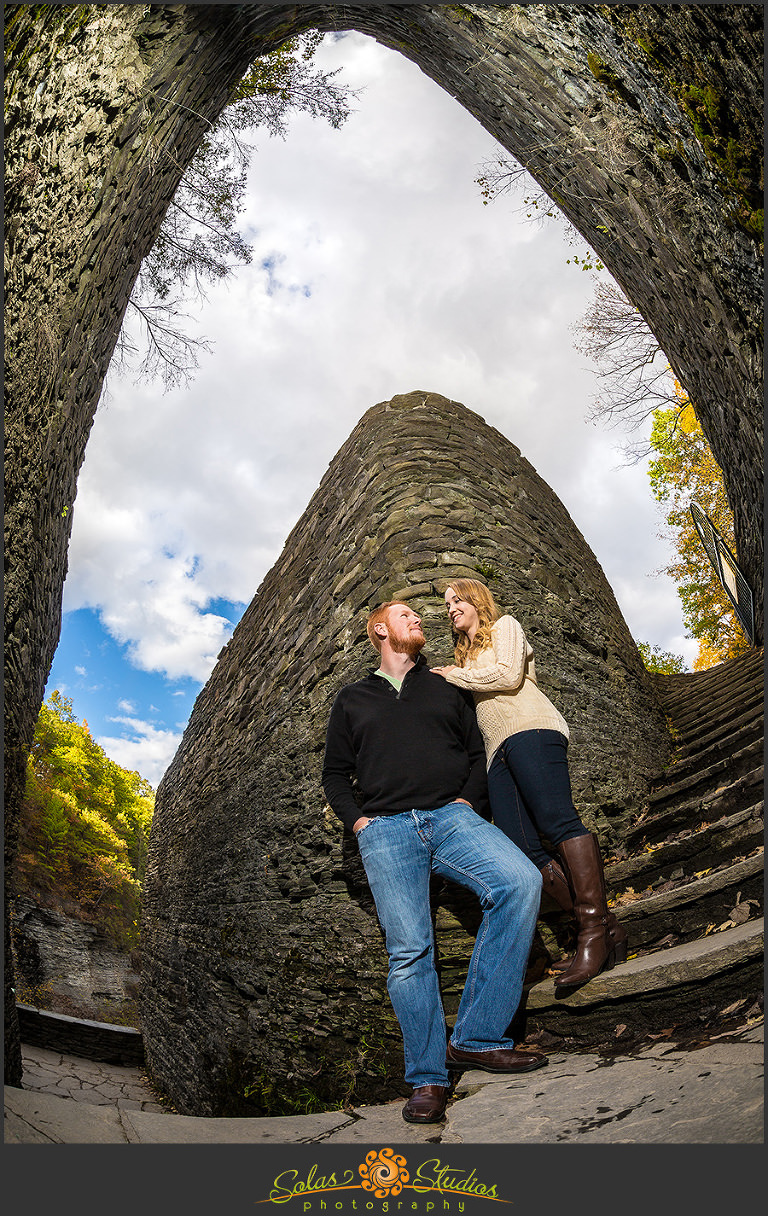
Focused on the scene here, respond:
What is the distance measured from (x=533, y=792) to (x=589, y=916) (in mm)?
530

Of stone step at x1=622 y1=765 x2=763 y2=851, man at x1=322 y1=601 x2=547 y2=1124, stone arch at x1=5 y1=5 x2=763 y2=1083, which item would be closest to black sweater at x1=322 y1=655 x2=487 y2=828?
man at x1=322 y1=601 x2=547 y2=1124

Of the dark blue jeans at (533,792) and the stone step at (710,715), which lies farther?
the stone step at (710,715)

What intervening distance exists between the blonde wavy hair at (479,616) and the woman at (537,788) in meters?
0.01

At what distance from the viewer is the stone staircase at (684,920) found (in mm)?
2176

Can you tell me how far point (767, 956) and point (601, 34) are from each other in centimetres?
459

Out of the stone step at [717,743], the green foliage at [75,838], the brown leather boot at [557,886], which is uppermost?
the stone step at [717,743]

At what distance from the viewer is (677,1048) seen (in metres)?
2.05

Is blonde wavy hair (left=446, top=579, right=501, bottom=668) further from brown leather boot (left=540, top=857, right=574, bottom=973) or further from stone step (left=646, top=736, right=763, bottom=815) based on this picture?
stone step (left=646, top=736, right=763, bottom=815)

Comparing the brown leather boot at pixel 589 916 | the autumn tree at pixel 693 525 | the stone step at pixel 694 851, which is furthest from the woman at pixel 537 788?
the autumn tree at pixel 693 525

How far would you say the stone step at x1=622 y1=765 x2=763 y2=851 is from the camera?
128 inches

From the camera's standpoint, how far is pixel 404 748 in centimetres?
260

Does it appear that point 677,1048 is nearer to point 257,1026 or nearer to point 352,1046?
point 352,1046

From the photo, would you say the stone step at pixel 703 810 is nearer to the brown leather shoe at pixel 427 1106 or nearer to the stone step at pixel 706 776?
the stone step at pixel 706 776
